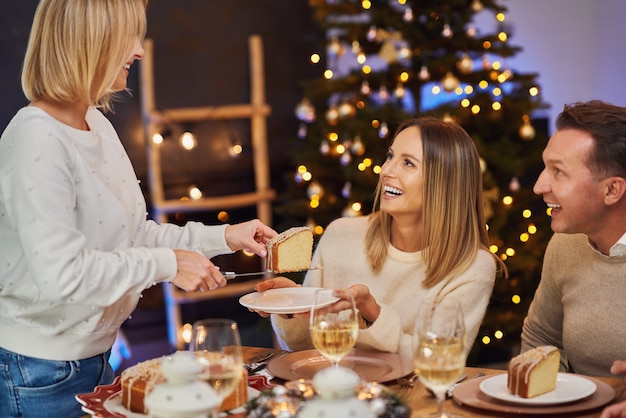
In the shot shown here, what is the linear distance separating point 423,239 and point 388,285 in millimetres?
179

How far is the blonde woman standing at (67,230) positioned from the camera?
1837mm

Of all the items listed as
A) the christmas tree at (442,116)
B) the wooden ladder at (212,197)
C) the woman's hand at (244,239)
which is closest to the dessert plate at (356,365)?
the woman's hand at (244,239)

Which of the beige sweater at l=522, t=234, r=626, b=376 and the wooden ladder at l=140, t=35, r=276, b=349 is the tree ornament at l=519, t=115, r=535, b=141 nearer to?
the wooden ladder at l=140, t=35, r=276, b=349

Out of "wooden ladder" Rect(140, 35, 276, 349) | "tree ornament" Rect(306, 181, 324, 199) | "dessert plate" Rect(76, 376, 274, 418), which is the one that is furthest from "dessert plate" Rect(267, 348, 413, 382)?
"wooden ladder" Rect(140, 35, 276, 349)

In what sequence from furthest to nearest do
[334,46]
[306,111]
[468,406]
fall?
1. [306,111]
2. [334,46]
3. [468,406]

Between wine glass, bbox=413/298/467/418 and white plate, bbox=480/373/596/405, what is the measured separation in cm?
20

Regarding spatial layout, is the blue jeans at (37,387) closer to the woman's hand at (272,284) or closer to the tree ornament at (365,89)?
the woman's hand at (272,284)

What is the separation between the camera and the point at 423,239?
2682mm

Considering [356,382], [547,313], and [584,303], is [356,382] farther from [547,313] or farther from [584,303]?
[547,313]

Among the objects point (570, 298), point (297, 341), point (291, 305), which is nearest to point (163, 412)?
point (291, 305)

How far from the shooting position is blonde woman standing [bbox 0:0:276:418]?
184 cm

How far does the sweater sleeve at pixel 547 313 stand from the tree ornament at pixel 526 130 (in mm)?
2072

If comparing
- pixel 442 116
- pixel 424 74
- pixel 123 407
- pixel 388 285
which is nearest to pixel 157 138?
pixel 424 74

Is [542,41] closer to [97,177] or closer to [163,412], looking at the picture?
[97,177]
